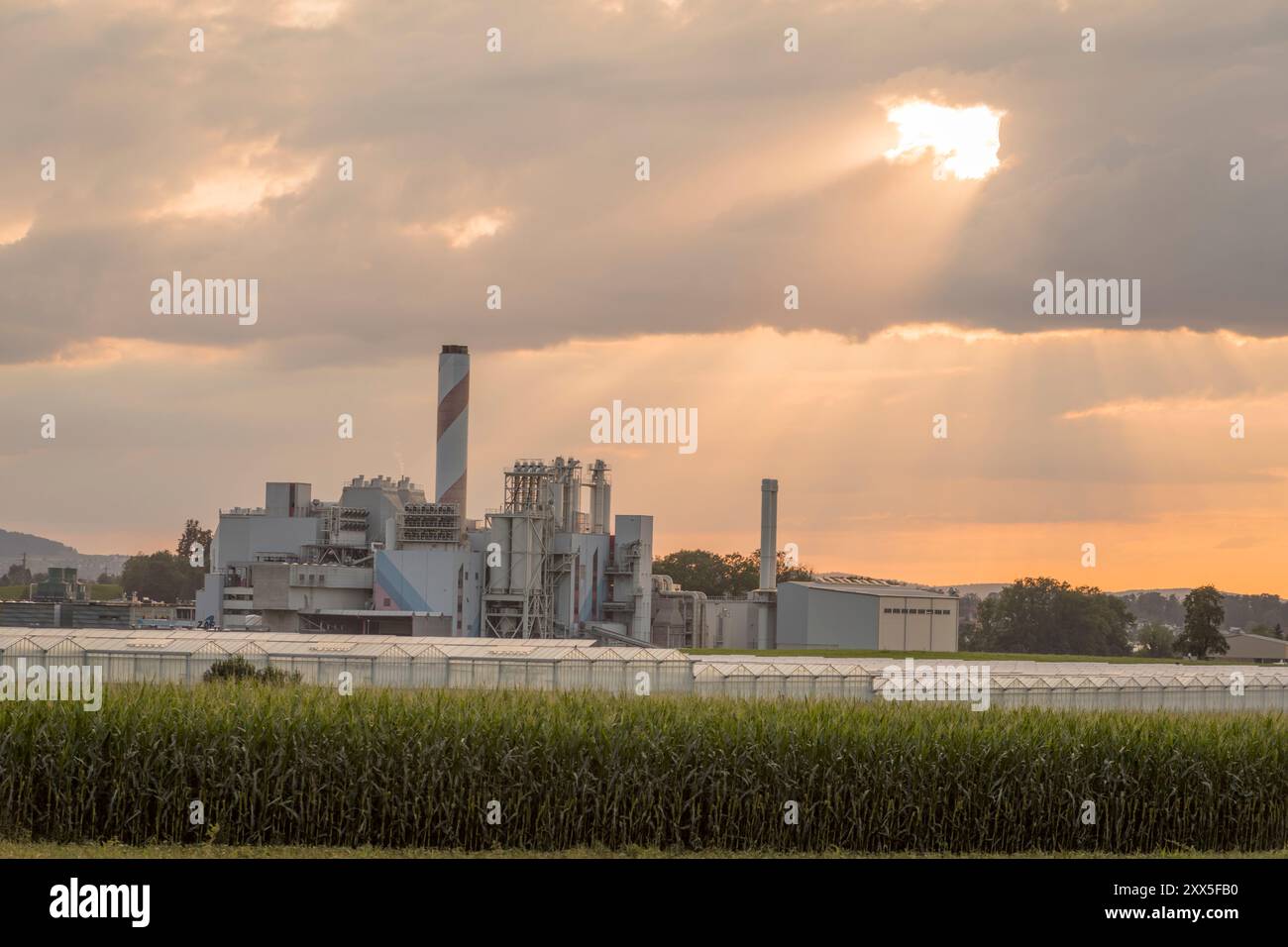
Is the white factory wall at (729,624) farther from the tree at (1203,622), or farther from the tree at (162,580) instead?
the tree at (162,580)

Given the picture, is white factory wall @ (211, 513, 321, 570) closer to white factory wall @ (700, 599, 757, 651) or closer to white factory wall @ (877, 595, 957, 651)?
white factory wall @ (700, 599, 757, 651)

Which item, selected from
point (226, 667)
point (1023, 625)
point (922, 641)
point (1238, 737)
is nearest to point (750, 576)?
point (1023, 625)

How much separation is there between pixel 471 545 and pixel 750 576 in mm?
55804

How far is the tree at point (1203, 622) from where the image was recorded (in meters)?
101

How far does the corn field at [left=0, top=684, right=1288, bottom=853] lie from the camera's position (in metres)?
20.2

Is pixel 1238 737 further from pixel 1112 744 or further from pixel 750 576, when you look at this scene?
pixel 750 576

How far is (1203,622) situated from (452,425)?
54236 millimetres

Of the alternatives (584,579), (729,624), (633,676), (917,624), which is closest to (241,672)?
(633,676)

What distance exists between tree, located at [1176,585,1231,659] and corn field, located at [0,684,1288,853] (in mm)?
82612

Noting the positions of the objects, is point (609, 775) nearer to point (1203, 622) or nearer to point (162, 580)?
point (1203, 622)

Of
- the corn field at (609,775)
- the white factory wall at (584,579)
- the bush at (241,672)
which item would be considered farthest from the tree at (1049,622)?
the corn field at (609,775)

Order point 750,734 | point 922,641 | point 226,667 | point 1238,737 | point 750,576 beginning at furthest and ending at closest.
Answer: point 750,576 → point 922,641 → point 226,667 → point 1238,737 → point 750,734

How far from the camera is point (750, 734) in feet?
72.0

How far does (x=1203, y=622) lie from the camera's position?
101m
